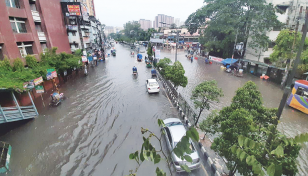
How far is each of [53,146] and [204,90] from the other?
943 cm

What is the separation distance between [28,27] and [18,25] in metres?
0.94

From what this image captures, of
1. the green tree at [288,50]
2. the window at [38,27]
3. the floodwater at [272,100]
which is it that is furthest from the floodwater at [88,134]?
the green tree at [288,50]

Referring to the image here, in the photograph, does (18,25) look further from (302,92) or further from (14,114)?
(302,92)

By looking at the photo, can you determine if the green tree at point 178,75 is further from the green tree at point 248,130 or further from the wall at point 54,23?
the wall at point 54,23

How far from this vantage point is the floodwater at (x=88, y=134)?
7059 millimetres

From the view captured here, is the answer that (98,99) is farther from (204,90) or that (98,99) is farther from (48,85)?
(204,90)

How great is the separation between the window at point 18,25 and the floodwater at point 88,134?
780cm

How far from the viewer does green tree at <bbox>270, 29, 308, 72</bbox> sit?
17.0m

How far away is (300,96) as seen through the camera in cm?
1176

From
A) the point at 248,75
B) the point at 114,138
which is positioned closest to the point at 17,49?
the point at 114,138

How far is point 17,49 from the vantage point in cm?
1364

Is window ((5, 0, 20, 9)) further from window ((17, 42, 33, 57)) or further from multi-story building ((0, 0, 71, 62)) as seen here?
window ((17, 42, 33, 57))

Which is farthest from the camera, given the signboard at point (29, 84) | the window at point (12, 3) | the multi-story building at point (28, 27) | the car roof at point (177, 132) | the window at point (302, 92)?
the window at point (12, 3)

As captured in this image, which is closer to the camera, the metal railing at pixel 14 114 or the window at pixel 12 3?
the metal railing at pixel 14 114
